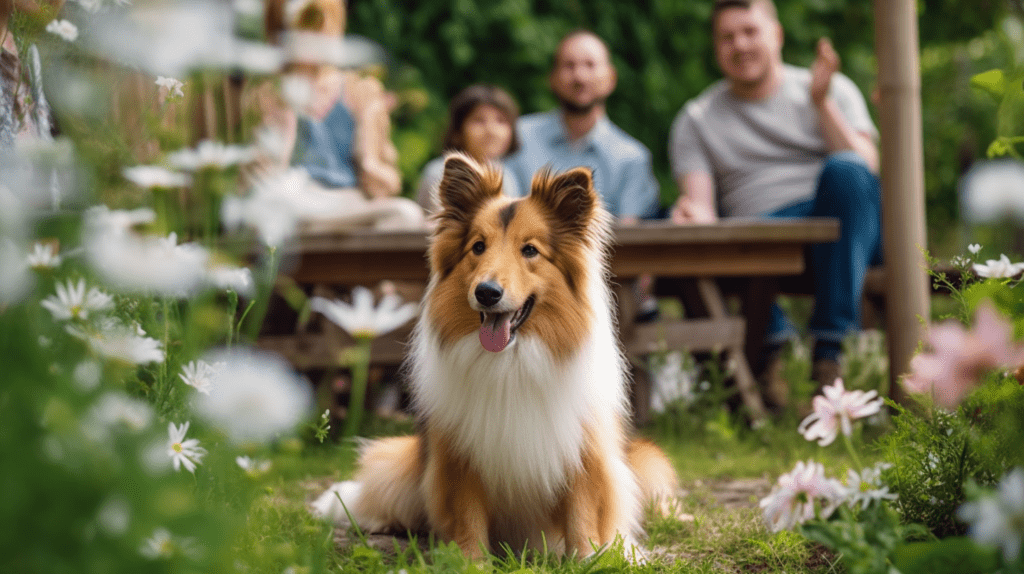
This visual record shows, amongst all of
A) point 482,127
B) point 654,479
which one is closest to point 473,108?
point 482,127

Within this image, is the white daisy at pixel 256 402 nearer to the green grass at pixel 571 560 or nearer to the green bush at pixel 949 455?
the green grass at pixel 571 560

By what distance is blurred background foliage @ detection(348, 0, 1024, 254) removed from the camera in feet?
24.1

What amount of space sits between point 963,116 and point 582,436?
10994mm

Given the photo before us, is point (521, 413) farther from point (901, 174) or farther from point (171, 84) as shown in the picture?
point (901, 174)

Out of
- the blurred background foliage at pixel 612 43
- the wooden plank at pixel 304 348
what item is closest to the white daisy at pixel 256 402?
the wooden plank at pixel 304 348

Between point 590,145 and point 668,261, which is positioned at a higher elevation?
point 590,145

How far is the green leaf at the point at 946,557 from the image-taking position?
1.49 metres

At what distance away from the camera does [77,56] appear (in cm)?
221

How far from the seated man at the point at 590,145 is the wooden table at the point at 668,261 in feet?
2.24

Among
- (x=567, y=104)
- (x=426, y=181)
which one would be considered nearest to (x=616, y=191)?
(x=567, y=104)

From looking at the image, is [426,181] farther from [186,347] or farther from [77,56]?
[186,347]

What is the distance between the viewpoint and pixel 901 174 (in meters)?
3.84

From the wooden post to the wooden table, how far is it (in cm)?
70

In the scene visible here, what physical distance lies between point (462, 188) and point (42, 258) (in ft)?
5.11
